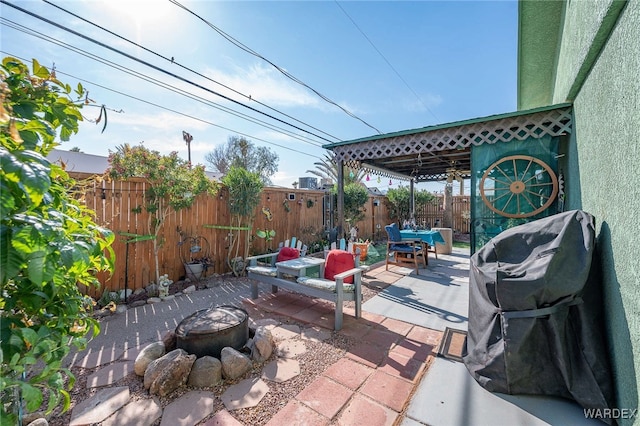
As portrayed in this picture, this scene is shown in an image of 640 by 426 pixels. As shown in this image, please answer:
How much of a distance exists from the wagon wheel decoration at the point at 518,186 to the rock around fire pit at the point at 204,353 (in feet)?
13.1

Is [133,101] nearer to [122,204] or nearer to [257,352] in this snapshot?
[122,204]

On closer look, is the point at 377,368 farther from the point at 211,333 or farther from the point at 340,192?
the point at 340,192

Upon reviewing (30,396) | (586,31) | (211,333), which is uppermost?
(586,31)

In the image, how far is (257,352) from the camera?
2398mm

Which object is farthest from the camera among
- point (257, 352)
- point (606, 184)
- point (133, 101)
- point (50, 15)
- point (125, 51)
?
point (133, 101)

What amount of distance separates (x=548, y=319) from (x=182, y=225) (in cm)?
539

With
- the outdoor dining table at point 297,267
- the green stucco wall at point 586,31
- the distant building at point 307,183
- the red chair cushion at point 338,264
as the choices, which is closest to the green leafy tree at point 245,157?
the distant building at point 307,183

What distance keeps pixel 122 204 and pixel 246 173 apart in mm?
2238

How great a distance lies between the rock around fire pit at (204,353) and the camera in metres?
2.03

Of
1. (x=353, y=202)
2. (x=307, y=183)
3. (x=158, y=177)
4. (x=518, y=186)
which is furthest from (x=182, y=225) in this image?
(x=307, y=183)

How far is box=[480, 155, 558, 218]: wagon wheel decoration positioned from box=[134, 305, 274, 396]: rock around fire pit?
13.1ft

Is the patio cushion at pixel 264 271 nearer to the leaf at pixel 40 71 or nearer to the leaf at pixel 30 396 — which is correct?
the leaf at pixel 30 396

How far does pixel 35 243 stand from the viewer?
2.59ft

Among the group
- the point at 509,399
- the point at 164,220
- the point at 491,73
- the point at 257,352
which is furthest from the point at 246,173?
the point at 491,73
